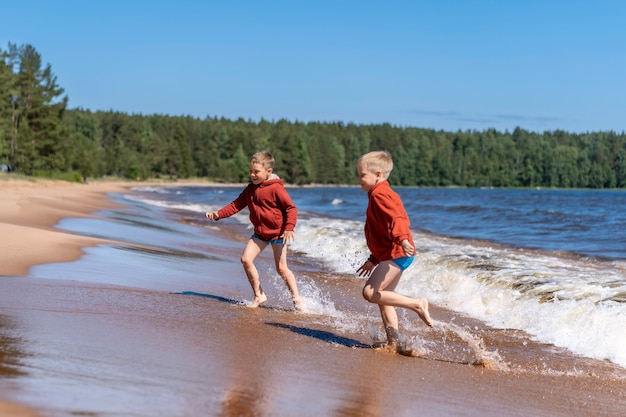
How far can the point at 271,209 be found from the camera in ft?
24.3

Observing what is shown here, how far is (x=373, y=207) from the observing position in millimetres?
5535

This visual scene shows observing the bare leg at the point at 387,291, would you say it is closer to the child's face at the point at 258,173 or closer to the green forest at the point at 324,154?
the child's face at the point at 258,173

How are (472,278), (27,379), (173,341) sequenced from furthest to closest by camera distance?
(472,278) → (173,341) → (27,379)

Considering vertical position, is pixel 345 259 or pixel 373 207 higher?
pixel 373 207

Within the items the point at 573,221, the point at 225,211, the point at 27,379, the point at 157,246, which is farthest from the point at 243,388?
the point at 573,221

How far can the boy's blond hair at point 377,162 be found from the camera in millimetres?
5668

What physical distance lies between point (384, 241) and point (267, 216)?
205cm

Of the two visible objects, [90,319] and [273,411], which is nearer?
[273,411]

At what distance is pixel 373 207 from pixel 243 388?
79.3 inches

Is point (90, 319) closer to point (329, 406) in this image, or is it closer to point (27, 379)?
point (27, 379)

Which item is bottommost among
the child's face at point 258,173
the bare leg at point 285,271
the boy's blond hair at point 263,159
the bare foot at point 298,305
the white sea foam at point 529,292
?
the white sea foam at point 529,292

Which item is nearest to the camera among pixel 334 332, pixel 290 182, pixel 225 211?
pixel 334 332

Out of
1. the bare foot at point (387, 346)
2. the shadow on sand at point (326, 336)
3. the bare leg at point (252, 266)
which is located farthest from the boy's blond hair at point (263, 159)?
the bare foot at point (387, 346)

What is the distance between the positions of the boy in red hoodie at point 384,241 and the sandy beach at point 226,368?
0.42m
